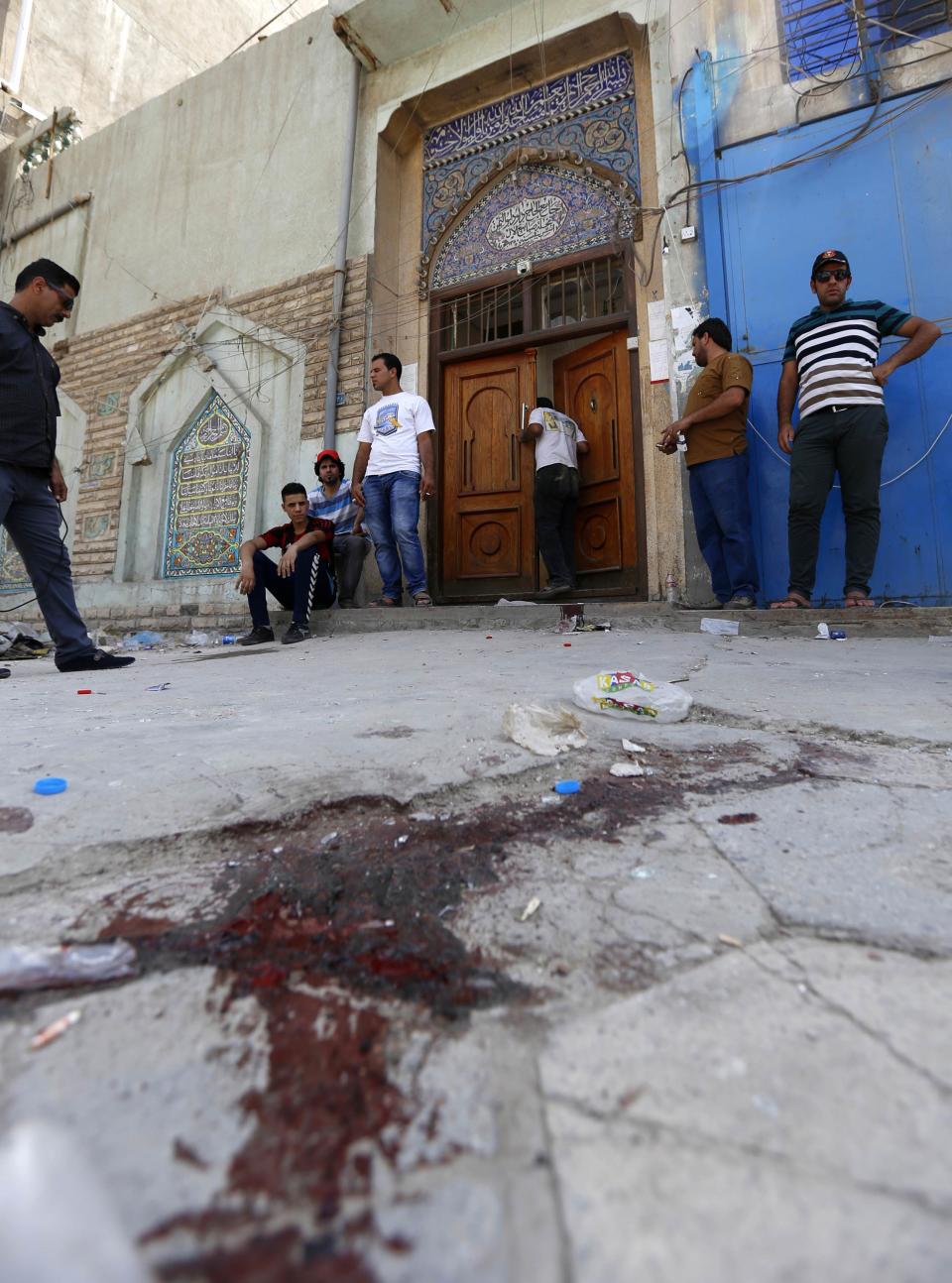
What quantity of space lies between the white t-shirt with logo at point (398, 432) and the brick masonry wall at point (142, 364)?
0.83 metres

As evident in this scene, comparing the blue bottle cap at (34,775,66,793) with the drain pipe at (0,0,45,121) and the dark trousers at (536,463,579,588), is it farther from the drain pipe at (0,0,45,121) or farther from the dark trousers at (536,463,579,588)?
the drain pipe at (0,0,45,121)

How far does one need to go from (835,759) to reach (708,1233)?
3.24ft

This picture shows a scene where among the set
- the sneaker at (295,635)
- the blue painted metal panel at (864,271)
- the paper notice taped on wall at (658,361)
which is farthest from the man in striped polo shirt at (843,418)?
the sneaker at (295,635)

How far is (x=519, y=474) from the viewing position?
17.3ft

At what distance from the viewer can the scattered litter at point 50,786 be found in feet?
3.21

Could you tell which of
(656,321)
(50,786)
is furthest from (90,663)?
(656,321)

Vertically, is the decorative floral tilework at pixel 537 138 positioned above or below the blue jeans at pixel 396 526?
above

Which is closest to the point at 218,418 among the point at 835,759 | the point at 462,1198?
the point at 835,759

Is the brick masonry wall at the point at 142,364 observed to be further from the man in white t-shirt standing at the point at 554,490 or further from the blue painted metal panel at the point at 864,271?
the blue painted metal panel at the point at 864,271

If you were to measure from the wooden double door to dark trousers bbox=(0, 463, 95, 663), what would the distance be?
304cm

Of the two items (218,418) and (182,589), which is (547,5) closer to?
(218,418)

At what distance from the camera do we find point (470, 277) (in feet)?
17.6

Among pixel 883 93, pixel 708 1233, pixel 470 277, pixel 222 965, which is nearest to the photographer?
pixel 708 1233

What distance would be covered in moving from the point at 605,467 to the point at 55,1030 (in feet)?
16.3
